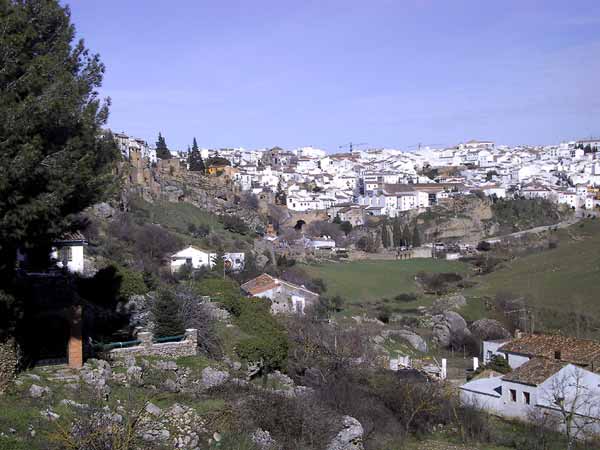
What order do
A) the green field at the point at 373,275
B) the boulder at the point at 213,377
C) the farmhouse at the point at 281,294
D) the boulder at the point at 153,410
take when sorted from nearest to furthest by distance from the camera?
the boulder at the point at 153,410, the boulder at the point at 213,377, the farmhouse at the point at 281,294, the green field at the point at 373,275

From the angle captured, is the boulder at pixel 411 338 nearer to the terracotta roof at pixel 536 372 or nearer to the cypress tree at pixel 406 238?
the terracotta roof at pixel 536 372

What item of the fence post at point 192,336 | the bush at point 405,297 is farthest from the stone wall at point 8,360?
the bush at point 405,297

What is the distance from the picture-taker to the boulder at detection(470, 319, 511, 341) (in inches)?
1318

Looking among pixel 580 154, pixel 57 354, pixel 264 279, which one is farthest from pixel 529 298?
pixel 580 154

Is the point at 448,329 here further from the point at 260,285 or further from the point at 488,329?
the point at 260,285

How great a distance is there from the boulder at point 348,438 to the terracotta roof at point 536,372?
966 cm

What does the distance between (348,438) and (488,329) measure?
2548 centimetres

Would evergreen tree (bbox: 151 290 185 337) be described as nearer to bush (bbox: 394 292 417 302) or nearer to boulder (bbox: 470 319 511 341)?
boulder (bbox: 470 319 511 341)

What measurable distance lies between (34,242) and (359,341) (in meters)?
15.5

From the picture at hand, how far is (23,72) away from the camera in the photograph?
385 inches

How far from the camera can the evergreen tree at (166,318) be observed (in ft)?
49.8

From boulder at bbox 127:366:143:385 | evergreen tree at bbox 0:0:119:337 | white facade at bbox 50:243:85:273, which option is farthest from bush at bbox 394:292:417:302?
evergreen tree at bbox 0:0:119:337

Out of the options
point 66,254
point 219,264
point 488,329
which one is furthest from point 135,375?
point 488,329

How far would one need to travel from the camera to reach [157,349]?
13719 millimetres
